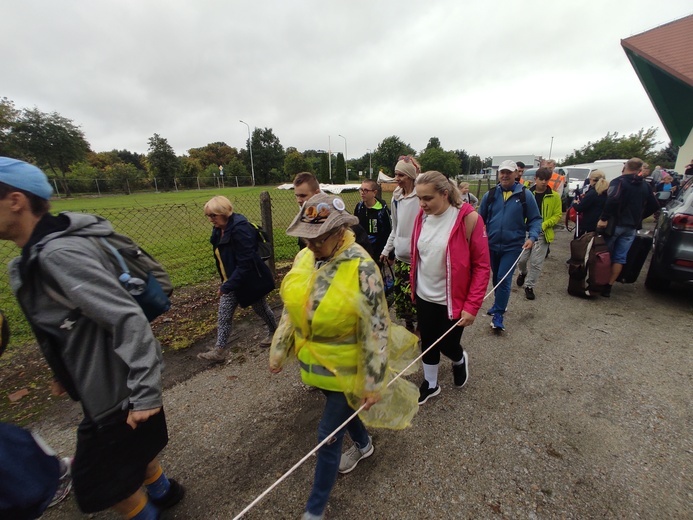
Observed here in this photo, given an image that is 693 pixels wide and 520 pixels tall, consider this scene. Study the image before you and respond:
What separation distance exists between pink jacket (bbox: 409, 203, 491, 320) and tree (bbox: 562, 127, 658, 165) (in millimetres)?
54868

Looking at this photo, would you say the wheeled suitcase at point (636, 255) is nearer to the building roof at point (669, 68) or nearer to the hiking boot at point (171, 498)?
the hiking boot at point (171, 498)

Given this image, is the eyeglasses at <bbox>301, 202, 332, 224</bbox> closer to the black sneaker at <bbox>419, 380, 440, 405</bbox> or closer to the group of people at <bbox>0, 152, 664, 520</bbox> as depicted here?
the group of people at <bbox>0, 152, 664, 520</bbox>

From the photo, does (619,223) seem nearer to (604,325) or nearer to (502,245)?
(604,325)

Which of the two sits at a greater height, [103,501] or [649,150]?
[649,150]

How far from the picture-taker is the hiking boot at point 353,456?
88.2 inches

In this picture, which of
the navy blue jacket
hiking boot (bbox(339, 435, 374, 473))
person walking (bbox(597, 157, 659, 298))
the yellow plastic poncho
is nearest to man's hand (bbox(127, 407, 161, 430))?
the yellow plastic poncho

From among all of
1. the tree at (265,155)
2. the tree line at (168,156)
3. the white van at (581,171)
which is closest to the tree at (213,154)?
the tree line at (168,156)

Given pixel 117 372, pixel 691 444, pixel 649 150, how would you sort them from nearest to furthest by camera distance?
pixel 117 372 → pixel 691 444 → pixel 649 150

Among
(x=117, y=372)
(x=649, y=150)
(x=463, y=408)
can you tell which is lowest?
(x=463, y=408)

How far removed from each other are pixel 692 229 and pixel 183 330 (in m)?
7.11

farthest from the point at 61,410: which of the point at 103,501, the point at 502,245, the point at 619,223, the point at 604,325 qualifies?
the point at 619,223

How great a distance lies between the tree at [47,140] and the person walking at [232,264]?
55645 millimetres

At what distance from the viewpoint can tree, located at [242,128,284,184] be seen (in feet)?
227

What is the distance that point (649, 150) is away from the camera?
44.2 metres
